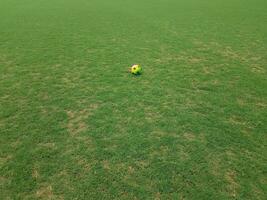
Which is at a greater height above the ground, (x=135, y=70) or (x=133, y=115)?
(x=135, y=70)

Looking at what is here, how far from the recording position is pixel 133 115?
3963 millimetres

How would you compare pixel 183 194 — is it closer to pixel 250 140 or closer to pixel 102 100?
pixel 250 140

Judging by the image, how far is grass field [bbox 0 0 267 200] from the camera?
288 cm

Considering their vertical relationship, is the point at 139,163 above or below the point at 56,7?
below

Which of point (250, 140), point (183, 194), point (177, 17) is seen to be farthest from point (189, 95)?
point (177, 17)

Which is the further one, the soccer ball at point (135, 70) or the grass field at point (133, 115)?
the soccer ball at point (135, 70)

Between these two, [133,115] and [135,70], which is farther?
[135,70]

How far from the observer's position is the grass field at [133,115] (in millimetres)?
2875

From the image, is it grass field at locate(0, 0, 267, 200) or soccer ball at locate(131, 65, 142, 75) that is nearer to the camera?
grass field at locate(0, 0, 267, 200)

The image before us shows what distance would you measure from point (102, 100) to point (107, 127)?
30.9 inches

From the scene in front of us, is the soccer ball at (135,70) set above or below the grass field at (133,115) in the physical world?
above

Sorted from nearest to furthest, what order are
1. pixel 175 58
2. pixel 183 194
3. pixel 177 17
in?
pixel 183 194
pixel 175 58
pixel 177 17

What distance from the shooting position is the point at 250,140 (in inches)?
137

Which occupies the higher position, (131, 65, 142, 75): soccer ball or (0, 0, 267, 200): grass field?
(131, 65, 142, 75): soccer ball
